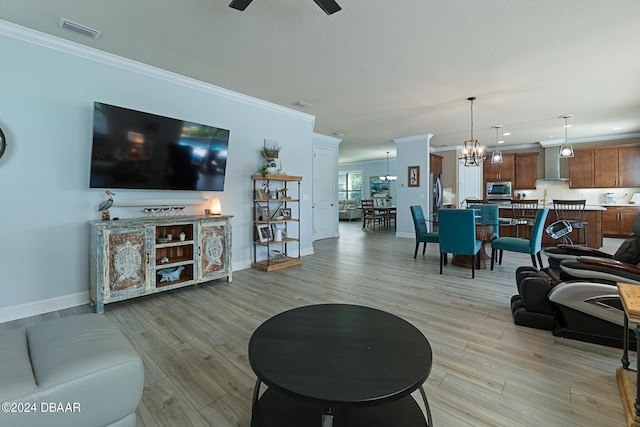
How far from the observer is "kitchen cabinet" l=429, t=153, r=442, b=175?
26.4 feet

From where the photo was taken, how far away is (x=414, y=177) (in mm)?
7730

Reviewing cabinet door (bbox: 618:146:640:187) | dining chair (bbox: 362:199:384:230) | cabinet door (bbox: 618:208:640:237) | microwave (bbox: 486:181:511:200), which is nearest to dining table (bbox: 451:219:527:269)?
microwave (bbox: 486:181:511:200)

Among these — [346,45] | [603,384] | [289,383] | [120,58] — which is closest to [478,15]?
[346,45]

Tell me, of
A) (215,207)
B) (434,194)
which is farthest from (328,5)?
(434,194)

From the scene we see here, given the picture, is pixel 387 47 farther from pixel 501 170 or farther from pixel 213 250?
pixel 501 170

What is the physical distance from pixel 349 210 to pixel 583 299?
10.9 metres

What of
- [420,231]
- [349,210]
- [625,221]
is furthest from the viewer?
[349,210]

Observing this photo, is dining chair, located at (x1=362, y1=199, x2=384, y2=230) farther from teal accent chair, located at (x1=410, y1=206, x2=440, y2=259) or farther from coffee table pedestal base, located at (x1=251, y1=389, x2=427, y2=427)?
coffee table pedestal base, located at (x1=251, y1=389, x2=427, y2=427)

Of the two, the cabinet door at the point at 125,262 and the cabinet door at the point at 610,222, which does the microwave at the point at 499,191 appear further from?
the cabinet door at the point at 125,262

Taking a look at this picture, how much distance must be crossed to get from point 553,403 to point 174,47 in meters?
4.24

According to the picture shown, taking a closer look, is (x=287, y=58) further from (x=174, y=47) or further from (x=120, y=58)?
(x=120, y=58)

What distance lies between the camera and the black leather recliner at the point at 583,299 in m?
2.16

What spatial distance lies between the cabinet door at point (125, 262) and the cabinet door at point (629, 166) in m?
10.7

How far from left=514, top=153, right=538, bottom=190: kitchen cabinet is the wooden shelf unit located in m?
7.42
